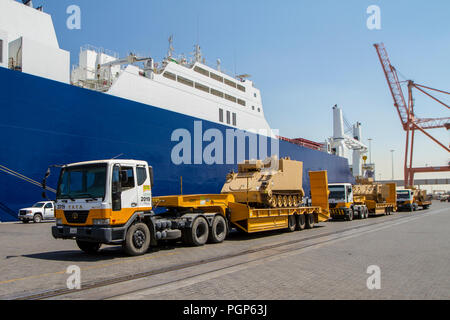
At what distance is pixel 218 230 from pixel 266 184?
10.2ft

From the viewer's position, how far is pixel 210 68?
31.0 meters

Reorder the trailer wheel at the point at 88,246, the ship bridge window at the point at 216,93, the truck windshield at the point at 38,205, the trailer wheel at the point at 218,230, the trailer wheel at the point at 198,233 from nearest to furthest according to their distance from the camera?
the trailer wheel at the point at 88,246
the trailer wheel at the point at 198,233
the trailer wheel at the point at 218,230
the truck windshield at the point at 38,205
the ship bridge window at the point at 216,93

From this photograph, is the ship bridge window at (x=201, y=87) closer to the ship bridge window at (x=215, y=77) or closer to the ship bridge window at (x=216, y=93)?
the ship bridge window at (x=216, y=93)

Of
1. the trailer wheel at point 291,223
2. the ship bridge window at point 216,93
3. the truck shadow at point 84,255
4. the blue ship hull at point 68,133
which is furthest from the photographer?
the ship bridge window at point 216,93

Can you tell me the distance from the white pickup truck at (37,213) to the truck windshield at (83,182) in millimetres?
9455

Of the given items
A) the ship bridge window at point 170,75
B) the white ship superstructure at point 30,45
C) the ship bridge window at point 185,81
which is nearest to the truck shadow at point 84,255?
the white ship superstructure at point 30,45

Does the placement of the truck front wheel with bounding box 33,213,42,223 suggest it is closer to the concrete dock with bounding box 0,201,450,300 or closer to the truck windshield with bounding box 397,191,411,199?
the concrete dock with bounding box 0,201,450,300

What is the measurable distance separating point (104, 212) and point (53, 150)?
11.0m

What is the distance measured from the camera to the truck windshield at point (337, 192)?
22.2 metres

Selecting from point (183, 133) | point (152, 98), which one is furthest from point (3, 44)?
point (183, 133)

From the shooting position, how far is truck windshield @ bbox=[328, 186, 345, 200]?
22.2 metres

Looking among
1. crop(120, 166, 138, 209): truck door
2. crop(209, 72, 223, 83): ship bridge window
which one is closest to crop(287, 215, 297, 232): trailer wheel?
crop(120, 166, 138, 209): truck door
